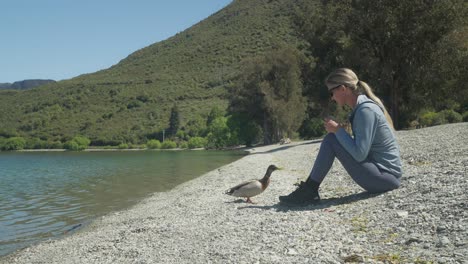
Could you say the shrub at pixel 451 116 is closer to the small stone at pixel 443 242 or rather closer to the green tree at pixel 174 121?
the small stone at pixel 443 242

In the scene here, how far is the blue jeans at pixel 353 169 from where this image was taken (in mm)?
7312

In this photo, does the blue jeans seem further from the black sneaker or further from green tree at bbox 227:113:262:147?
green tree at bbox 227:113:262:147

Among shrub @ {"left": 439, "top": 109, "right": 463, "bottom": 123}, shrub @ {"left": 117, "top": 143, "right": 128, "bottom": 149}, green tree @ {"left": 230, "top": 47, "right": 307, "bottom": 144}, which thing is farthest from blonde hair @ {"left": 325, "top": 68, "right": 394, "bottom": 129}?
shrub @ {"left": 117, "top": 143, "right": 128, "bottom": 149}

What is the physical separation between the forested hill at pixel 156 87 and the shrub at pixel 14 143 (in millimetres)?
4849

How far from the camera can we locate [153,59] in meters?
178

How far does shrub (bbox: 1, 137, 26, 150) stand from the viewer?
11756 centimetres

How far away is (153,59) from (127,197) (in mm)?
163191

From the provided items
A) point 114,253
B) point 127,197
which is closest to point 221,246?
point 114,253

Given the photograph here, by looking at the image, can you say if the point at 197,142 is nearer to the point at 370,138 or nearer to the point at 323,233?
the point at 370,138

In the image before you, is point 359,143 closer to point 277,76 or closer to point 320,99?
point 320,99

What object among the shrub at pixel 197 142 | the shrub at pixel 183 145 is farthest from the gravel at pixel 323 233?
the shrub at pixel 183 145

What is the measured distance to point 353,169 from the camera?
24.2 ft

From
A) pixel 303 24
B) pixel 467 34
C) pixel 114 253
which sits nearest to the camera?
pixel 114 253

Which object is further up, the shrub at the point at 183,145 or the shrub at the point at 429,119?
the shrub at the point at 429,119
